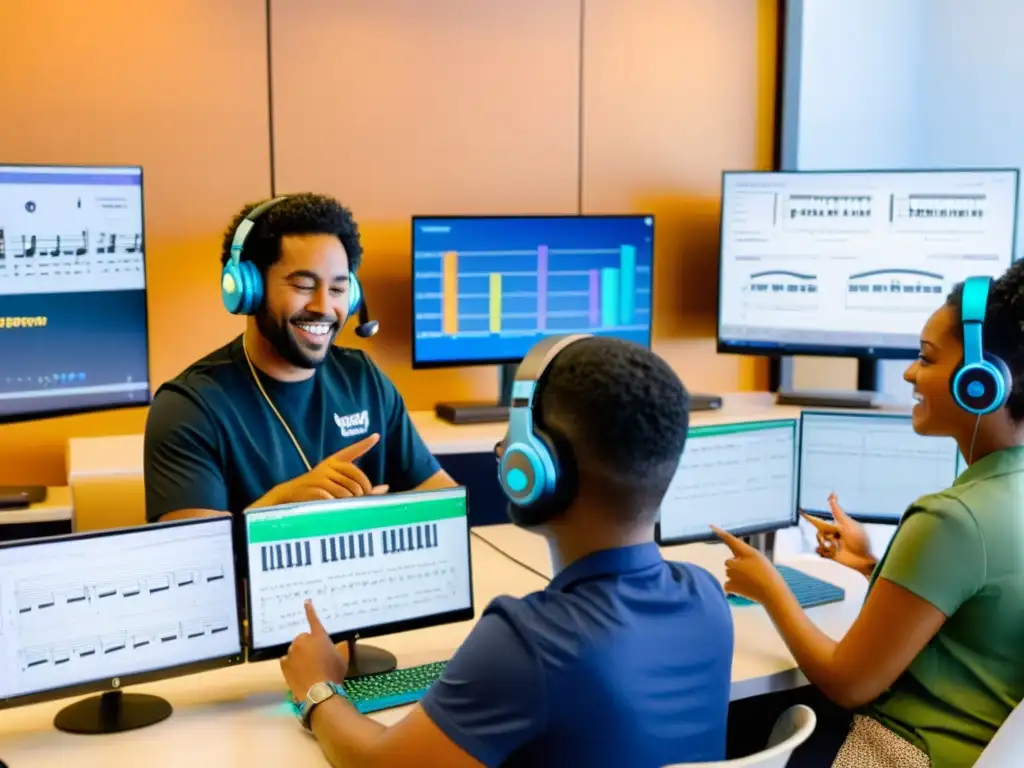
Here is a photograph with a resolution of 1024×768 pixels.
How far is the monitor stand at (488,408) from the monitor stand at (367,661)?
5.05ft

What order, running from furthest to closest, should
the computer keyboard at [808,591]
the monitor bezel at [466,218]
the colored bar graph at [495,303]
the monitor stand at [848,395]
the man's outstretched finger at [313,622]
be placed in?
the monitor stand at [848,395]
the colored bar graph at [495,303]
the monitor bezel at [466,218]
the computer keyboard at [808,591]
the man's outstretched finger at [313,622]

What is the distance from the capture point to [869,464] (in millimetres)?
2576

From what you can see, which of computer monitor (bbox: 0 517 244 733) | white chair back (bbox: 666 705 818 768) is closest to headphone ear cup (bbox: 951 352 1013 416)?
white chair back (bbox: 666 705 818 768)

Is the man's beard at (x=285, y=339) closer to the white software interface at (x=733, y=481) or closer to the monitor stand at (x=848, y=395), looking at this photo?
the white software interface at (x=733, y=481)

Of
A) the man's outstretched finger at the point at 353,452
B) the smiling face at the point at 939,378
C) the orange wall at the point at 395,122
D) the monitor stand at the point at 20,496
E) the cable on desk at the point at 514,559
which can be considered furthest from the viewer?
the orange wall at the point at 395,122

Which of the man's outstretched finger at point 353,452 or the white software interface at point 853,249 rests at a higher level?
the white software interface at point 853,249

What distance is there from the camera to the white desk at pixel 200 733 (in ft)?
5.40

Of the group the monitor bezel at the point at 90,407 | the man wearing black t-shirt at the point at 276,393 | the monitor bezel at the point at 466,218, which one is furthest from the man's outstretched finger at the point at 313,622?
the monitor bezel at the point at 466,218

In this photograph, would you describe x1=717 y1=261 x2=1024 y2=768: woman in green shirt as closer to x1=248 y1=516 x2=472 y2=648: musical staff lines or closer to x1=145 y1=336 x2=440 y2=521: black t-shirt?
x1=248 y1=516 x2=472 y2=648: musical staff lines

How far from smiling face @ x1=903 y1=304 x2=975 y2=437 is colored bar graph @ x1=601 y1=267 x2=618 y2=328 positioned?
6.01ft

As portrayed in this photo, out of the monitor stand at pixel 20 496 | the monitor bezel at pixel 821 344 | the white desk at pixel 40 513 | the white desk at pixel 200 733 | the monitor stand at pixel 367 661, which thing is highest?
the monitor bezel at pixel 821 344

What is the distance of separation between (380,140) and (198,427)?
1.66m

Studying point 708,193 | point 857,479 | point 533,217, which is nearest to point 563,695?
point 857,479

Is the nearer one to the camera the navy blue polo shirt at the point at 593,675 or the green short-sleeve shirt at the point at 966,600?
the navy blue polo shirt at the point at 593,675
